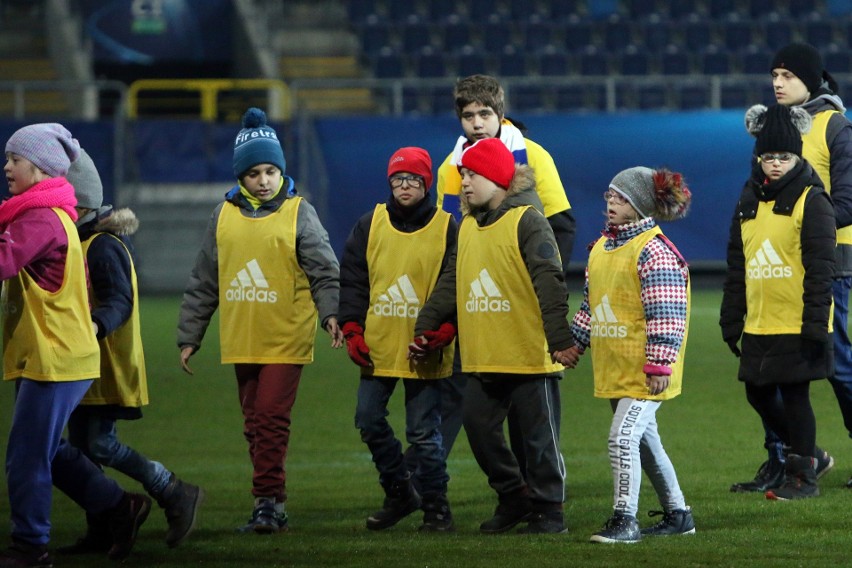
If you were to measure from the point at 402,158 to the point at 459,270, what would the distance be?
558mm

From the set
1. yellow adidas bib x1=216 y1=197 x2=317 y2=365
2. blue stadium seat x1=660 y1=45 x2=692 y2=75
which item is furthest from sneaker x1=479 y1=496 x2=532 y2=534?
blue stadium seat x1=660 y1=45 x2=692 y2=75

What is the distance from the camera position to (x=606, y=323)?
19.1ft

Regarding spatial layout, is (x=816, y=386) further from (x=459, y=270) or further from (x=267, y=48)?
(x=267, y=48)

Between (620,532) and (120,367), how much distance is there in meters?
2.06

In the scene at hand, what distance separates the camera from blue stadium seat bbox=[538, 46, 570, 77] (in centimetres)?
2367

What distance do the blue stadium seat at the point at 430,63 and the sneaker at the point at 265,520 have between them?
17989mm

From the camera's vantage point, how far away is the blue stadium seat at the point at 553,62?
77.7ft

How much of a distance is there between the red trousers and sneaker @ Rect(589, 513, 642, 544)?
137cm

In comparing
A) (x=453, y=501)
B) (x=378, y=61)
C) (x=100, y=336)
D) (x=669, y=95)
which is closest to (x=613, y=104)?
(x=669, y=95)

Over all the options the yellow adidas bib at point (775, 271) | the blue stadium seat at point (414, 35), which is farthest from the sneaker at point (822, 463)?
the blue stadium seat at point (414, 35)

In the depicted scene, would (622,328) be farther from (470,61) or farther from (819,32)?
(819,32)

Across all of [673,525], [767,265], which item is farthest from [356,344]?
[767,265]

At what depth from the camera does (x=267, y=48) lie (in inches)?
961

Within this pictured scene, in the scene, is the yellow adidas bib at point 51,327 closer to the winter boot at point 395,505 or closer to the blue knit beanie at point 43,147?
the blue knit beanie at point 43,147
